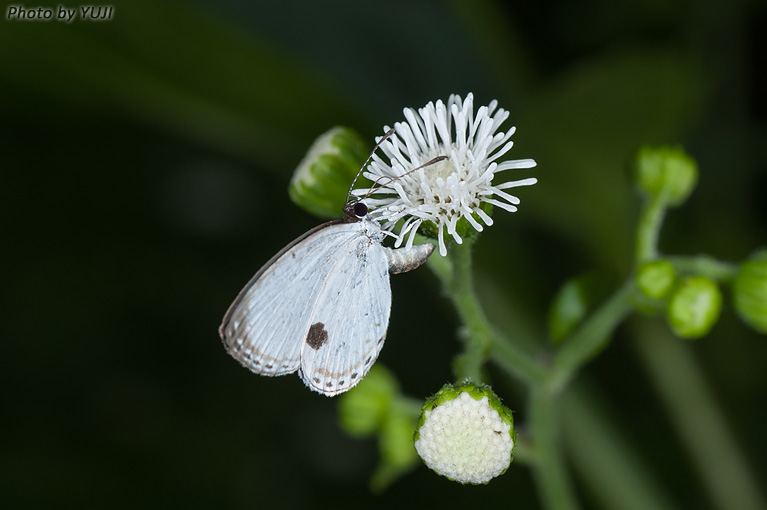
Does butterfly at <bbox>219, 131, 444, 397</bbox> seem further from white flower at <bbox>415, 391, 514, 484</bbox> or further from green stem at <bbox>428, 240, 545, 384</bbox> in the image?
white flower at <bbox>415, 391, 514, 484</bbox>

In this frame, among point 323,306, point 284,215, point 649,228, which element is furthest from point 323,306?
point 284,215

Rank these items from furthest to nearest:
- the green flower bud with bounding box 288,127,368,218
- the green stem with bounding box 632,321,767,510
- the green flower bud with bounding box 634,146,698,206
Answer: the green stem with bounding box 632,321,767,510 → the green flower bud with bounding box 634,146,698,206 → the green flower bud with bounding box 288,127,368,218

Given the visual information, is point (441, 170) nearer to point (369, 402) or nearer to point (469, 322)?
point (469, 322)

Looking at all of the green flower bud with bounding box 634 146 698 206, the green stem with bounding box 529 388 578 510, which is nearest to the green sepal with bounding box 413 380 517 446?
the green stem with bounding box 529 388 578 510

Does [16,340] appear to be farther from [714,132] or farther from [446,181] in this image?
[714,132]

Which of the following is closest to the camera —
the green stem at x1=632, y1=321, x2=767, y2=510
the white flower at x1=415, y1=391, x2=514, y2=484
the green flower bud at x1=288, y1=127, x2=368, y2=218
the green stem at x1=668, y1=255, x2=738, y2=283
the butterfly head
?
the white flower at x1=415, y1=391, x2=514, y2=484

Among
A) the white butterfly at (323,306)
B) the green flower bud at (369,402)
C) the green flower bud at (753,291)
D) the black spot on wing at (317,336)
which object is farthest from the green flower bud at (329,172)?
the green flower bud at (753,291)

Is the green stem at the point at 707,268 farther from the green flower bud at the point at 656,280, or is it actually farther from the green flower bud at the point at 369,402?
the green flower bud at the point at 369,402

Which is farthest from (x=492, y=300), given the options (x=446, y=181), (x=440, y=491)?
(x=446, y=181)
